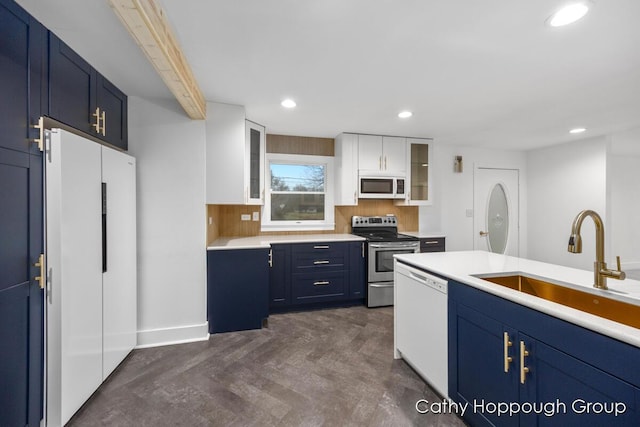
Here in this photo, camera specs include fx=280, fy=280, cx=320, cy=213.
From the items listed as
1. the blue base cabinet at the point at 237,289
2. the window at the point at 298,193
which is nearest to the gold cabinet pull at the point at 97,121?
the blue base cabinet at the point at 237,289

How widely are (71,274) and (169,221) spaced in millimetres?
986

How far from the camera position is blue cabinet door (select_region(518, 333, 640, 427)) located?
89cm

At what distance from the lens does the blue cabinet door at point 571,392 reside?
889mm

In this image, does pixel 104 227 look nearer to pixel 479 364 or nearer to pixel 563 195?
pixel 479 364

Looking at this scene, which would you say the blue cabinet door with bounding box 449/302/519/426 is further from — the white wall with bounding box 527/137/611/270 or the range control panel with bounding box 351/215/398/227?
the white wall with bounding box 527/137/611/270

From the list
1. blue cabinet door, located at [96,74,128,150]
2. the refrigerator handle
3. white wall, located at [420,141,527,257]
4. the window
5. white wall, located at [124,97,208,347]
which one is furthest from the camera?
white wall, located at [420,141,527,257]

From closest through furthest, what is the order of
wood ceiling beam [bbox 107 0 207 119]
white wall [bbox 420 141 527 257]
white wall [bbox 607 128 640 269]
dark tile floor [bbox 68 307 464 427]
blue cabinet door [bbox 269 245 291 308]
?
wood ceiling beam [bbox 107 0 207 119]
dark tile floor [bbox 68 307 464 427]
blue cabinet door [bbox 269 245 291 308]
white wall [bbox 420 141 527 257]
white wall [bbox 607 128 640 269]

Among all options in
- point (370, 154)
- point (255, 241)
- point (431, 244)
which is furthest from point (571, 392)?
point (370, 154)

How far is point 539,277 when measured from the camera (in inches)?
63.3

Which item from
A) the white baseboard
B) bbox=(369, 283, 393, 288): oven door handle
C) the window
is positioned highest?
the window

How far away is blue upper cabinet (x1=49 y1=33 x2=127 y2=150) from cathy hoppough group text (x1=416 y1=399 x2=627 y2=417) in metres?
2.87

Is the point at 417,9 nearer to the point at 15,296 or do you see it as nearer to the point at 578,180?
the point at 15,296

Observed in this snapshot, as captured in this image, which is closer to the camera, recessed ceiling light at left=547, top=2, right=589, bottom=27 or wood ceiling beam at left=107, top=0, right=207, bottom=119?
wood ceiling beam at left=107, top=0, right=207, bottom=119


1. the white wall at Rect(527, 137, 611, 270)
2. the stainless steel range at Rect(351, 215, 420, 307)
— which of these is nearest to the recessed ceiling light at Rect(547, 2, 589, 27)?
the stainless steel range at Rect(351, 215, 420, 307)
